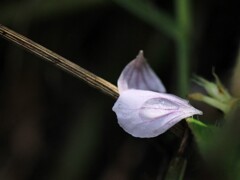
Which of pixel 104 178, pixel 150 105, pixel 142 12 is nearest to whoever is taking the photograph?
pixel 150 105

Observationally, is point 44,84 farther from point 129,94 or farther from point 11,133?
point 129,94

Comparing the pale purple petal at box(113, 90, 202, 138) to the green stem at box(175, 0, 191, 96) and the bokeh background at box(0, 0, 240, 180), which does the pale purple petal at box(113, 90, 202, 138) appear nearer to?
the green stem at box(175, 0, 191, 96)

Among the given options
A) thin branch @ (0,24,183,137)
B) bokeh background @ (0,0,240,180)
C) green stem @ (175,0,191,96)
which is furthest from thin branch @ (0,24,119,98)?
bokeh background @ (0,0,240,180)

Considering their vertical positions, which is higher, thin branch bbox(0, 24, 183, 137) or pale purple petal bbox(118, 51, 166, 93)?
pale purple petal bbox(118, 51, 166, 93)

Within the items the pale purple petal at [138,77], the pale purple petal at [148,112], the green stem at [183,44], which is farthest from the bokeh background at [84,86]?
the pale purple petal at [148,112]

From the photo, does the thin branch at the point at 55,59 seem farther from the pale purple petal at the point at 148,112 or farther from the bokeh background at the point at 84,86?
the bokeh background at the point at 84,86

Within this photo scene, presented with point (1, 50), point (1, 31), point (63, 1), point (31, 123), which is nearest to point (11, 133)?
point (31, 123)

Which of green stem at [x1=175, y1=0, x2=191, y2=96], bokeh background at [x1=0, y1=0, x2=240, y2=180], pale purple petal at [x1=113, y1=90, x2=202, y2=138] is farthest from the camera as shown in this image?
bokeh background at [x1=0, y1=0, x2=240, y2=180]
